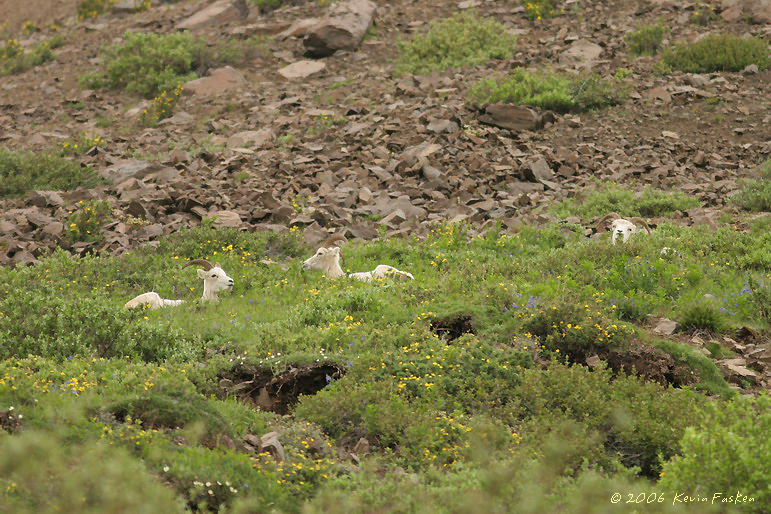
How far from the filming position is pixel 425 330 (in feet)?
32.1

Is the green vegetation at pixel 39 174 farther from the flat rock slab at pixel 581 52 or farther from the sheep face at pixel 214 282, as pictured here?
the flat rock slab at pixel 581 52

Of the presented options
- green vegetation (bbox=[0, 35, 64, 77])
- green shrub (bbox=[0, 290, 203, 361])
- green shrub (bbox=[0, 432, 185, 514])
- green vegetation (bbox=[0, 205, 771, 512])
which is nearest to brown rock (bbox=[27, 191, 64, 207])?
green vegetation (bbox=[0, 205, 771, 512])

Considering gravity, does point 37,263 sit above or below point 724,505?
below

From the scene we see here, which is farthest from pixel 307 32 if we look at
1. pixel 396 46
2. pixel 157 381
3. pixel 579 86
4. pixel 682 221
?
pixel 157 381

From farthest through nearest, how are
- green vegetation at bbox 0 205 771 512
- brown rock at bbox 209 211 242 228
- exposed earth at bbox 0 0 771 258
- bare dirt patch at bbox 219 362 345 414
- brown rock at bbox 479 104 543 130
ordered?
brown rock at bbox 479 104 543 130, exposed earth at bbox 0 0 771 258, brown rock at bbox 209 211 242 228, bare dirt patch at bbox 219 362 345 414, green vegetation at bbox 0 205 771 512

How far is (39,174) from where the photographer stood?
18.7 m

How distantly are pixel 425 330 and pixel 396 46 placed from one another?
17.8 metres

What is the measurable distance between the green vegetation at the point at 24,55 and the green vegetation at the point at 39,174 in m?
10.2

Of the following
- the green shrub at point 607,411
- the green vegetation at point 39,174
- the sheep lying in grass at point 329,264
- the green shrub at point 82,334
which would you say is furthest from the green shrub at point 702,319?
the green vegetation at point 39,174

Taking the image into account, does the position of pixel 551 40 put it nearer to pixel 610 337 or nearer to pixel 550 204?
pixel 550 204

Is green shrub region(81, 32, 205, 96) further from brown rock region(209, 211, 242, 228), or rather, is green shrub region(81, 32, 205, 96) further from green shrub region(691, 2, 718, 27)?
green shrub region(691, 2, 718, 27)

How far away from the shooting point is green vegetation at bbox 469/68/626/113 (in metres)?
21.0

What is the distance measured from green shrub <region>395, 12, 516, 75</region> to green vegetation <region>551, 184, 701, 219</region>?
8.62m

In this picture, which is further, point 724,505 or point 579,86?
point 579,86
